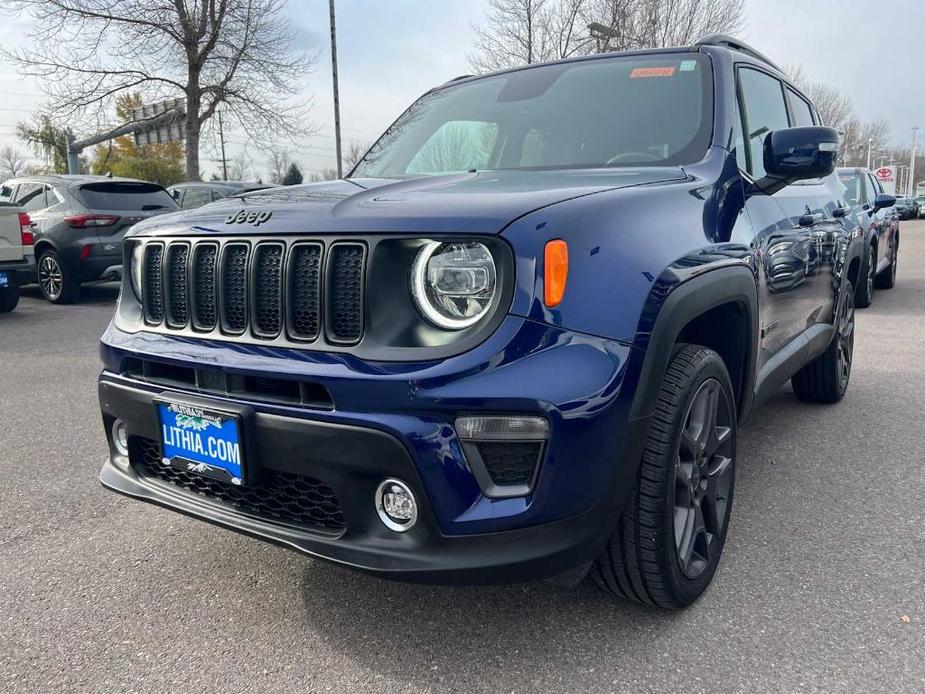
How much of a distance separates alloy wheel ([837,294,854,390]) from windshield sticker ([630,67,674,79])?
2.07m

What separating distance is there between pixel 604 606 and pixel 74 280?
8.74 m

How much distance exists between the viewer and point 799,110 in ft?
13.2

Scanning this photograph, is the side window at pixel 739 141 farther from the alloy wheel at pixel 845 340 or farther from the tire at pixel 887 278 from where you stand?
the tire at pixel 887 278

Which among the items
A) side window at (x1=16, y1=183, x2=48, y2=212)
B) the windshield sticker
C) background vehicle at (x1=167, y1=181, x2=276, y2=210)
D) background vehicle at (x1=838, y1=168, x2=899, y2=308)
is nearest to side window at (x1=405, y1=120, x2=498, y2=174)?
the windshield sticker

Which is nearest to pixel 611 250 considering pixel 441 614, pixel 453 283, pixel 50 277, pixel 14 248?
pixel 453 283

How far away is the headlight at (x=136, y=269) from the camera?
2381 millimetres

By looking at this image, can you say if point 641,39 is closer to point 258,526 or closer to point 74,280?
point 74,280

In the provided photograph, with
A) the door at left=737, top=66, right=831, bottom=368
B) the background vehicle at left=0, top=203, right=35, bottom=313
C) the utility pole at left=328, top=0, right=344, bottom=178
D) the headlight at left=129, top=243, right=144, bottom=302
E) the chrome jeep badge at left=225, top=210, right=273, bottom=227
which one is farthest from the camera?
the utility pole at left=328, top=0, right=344, bottom=178

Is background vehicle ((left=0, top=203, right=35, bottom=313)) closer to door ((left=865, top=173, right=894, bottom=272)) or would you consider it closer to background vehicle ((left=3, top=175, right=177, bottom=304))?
background vehicle ((left=3, top=175, right=177, bottom=304))

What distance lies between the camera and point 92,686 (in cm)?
189

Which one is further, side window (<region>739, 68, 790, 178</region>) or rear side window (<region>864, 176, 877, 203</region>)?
rear side window (<region>864, 176, 877, 203</region>)

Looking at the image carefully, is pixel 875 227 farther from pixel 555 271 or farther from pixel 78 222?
pixel 78 222

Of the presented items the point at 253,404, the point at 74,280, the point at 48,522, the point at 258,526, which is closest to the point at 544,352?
the point at 253,404

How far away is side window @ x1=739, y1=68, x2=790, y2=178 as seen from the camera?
9.57ft
